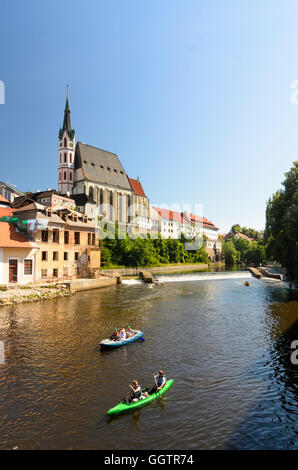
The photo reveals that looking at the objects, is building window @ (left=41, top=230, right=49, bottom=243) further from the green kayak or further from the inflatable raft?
the green kayak

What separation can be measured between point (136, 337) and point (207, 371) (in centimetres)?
702

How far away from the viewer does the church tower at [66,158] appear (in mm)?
105000

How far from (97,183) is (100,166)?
1010cm

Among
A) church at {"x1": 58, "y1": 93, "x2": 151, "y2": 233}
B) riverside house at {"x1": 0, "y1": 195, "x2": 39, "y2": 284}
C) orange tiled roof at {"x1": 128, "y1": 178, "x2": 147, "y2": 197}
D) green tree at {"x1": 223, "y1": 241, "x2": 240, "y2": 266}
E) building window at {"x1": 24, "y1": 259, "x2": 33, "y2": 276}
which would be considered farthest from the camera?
orange tiled roof at {"x1": 128, "y1": 178, "x2": 147, "y2": 197}

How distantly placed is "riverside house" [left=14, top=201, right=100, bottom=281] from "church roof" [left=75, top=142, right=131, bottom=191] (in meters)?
54.0

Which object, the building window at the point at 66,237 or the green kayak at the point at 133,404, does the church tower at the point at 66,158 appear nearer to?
the building window at the point at 66,237

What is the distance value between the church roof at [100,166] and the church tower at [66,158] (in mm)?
→ 2607

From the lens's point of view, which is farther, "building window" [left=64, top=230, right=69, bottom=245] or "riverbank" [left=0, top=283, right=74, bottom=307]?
"building window" [left=64, top=230, right=69, bottom=245]

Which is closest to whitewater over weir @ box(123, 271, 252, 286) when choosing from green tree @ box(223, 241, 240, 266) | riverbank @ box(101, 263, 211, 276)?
riverbank @ box(101, 263, 211, 276)

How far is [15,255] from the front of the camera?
4169 centimetres

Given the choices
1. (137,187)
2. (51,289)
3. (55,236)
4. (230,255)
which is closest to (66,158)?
(137,187)

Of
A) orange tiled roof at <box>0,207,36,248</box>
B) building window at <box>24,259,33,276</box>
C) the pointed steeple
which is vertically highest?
the pointed steeple

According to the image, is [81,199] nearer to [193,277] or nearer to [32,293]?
[193,277]

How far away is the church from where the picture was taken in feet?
341
